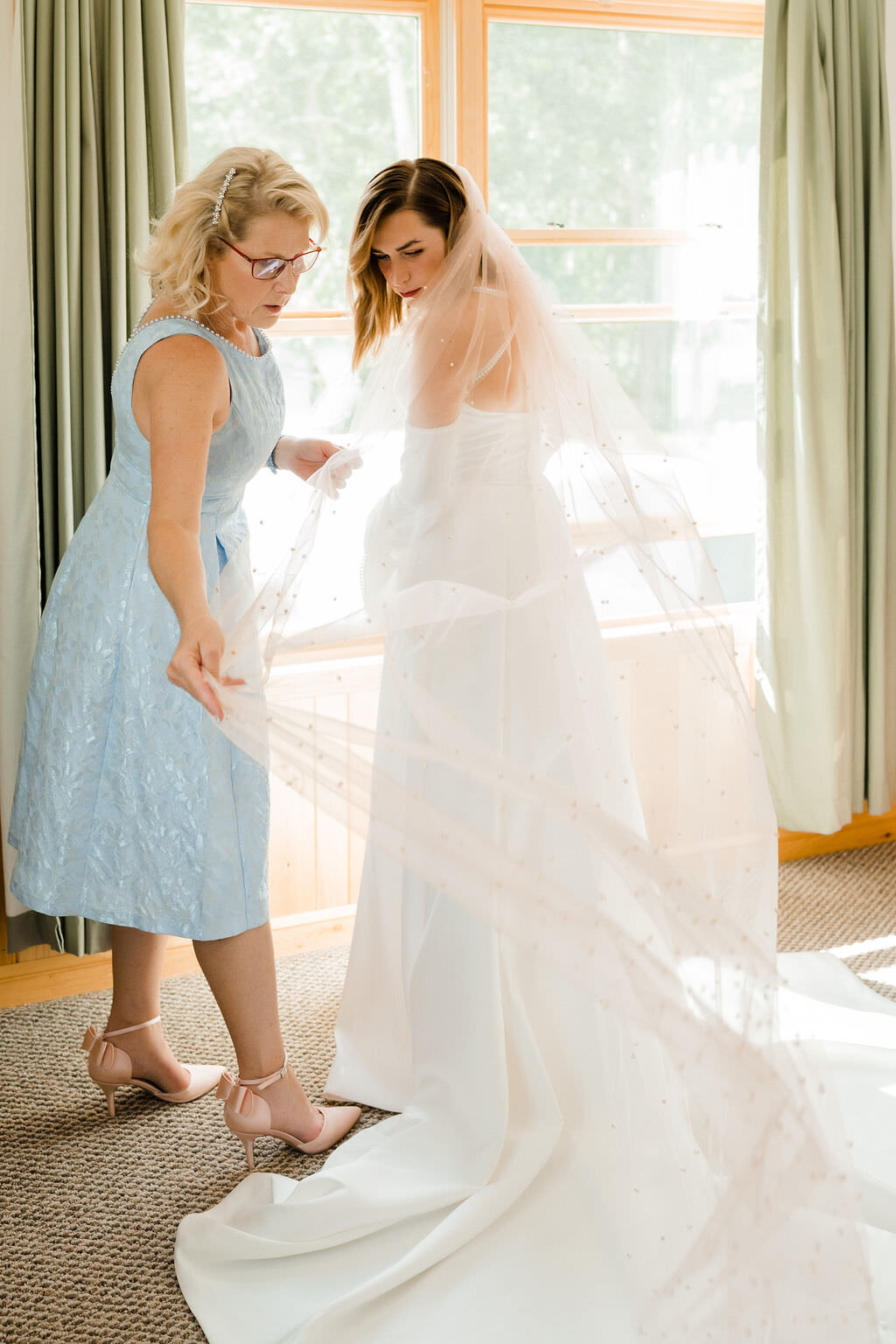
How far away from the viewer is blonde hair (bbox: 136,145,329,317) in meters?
1.76

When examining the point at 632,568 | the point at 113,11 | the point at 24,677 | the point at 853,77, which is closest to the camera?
the point at 632,568

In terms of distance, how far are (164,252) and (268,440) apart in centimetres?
32

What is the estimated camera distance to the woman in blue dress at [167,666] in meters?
1.77

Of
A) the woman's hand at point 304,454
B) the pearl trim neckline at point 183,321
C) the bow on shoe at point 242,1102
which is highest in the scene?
the pearl trim neckline at point 183,321

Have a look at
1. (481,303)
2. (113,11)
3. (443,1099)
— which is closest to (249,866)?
(443,1099)

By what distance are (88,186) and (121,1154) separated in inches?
72.2

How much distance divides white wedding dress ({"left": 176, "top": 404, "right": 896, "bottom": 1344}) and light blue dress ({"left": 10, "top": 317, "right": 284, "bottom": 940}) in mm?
284

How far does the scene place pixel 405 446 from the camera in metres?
1.81

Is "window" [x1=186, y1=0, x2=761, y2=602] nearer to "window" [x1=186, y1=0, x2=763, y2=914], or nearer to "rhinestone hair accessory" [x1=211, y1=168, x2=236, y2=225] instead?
"window" [x1=186, y1=0, x2=763, y2=914]

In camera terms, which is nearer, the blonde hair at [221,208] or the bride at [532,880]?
the bride at [532,880]

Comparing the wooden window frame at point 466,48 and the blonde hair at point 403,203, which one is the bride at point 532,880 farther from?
the wooden window frame at point 466,48

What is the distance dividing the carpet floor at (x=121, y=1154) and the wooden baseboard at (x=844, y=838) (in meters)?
0.38

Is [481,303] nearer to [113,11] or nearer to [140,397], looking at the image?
[140,397]

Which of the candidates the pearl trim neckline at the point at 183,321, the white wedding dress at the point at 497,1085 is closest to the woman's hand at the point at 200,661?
the white wedding dress at the point at 497,1085
